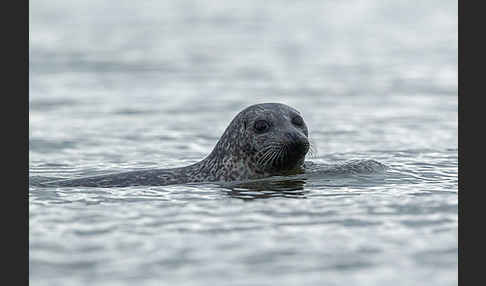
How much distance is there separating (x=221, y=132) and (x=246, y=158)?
509 cm

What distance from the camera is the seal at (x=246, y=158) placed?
42.9ft

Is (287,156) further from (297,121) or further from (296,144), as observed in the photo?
→ (297,121)

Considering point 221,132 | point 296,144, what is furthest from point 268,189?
point 221,132

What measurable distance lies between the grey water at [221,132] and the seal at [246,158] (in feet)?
0.96

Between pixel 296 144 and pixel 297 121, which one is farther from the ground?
pixel 297 121

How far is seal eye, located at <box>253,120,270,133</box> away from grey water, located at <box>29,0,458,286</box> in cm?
62

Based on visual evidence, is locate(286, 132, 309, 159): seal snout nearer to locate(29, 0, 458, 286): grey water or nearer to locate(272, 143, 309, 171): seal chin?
locate(272, 143, 309, 171): seal chin

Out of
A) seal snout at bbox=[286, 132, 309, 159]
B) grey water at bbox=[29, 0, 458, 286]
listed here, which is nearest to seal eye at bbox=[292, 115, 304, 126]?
seal snout at bbox=[286, 132, 309, 159]

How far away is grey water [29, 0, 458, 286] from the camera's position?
31.8ft

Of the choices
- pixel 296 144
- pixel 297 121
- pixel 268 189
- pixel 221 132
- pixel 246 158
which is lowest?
pixel 268 189

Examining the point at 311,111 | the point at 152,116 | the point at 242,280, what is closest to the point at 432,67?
the point at 311,111

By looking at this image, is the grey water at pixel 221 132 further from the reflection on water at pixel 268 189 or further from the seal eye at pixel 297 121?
the seal eye at pixel 297 121

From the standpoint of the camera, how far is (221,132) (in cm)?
1855

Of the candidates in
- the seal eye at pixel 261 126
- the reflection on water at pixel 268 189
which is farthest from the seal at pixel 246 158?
the reflection on water at pixel 268 189
